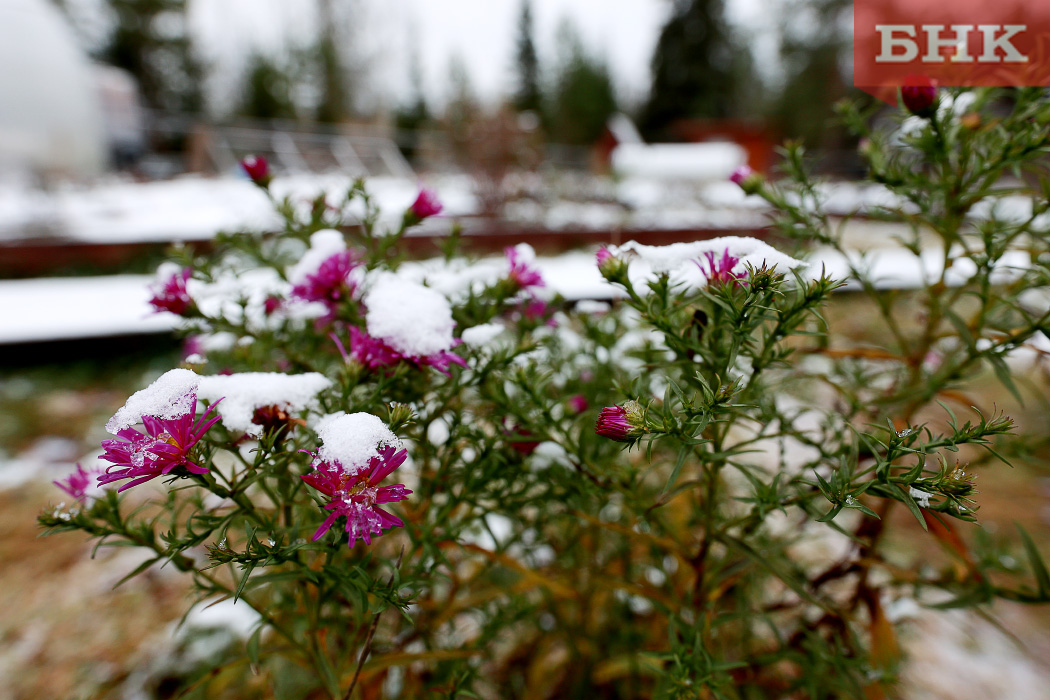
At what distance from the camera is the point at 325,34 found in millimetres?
13461

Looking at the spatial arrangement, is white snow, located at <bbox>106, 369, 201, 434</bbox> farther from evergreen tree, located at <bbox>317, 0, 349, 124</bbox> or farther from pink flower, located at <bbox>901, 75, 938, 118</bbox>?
evergreen tree, located at <bbox>317, 0, 349, 124</bbox>

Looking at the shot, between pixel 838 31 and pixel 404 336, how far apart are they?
14681 millimetres

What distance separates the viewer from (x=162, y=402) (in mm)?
411

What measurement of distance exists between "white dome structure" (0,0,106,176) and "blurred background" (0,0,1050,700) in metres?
0.03

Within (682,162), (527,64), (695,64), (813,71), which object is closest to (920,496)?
(682,162)

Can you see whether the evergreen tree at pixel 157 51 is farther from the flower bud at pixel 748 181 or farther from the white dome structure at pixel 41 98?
the flower bud at pixel 748 181

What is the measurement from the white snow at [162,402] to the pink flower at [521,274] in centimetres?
33

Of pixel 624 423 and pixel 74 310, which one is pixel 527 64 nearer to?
pixel 74 310

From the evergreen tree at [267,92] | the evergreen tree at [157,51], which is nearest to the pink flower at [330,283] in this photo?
the evergreen tree at [267,92]

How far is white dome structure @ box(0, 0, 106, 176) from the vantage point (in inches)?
243

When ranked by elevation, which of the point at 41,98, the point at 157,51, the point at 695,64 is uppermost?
the point at 157,51

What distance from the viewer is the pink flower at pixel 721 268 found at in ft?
1.58

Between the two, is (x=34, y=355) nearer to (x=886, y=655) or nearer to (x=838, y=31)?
(x=886, y=655)

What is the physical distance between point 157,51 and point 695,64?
13604mm
